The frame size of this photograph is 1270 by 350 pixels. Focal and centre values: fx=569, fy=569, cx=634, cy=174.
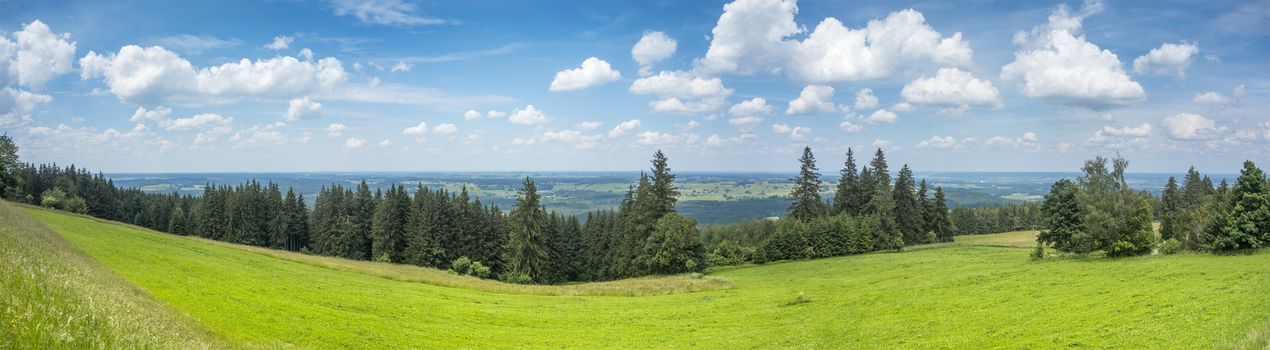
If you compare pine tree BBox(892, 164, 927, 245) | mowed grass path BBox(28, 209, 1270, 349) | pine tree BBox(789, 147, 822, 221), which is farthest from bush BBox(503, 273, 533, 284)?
pine tree BBox(892, 164, 927, 245)

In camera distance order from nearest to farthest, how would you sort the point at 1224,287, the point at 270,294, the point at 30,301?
the point at 30,301
the point at 1224,287
the point at 270,294

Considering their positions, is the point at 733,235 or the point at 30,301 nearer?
the point at 30,301

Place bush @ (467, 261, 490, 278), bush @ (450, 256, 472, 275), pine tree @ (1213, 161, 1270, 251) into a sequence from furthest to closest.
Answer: bush @ (450, 256, 472, 275) < bush @ (467, 261, 490, 278) < pine tree @ (1213, 161, 1270, 251)

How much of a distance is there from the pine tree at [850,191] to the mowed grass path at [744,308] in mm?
49536

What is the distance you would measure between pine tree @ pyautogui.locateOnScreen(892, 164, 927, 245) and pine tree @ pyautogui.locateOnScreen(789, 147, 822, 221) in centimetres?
1327

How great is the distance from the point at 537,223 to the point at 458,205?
80.3 ft

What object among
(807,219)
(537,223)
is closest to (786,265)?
(807,219)

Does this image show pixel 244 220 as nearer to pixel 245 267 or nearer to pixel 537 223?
pixel 537 223

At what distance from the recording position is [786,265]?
244 feet

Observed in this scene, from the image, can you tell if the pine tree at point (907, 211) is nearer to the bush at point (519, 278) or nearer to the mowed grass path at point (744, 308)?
the mowed grass path at point (744, 308)

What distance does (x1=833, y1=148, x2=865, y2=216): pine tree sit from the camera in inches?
3743

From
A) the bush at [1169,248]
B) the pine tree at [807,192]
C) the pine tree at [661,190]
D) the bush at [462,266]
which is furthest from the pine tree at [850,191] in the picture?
the bush at [462,266]

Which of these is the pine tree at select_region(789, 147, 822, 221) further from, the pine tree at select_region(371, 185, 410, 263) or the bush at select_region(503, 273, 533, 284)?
the pine tree at select_region(371, 185, 410, 263)

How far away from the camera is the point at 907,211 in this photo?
3703 inches
